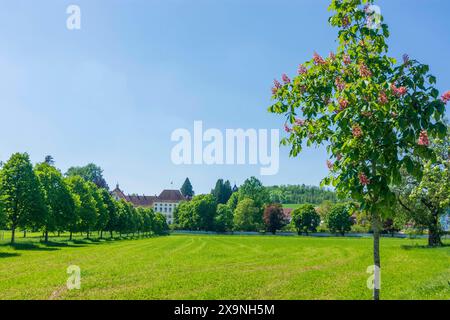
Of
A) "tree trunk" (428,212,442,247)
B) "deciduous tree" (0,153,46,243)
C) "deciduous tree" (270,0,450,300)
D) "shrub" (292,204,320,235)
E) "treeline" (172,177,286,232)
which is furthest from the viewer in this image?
"treeline" (172,177,286,232)

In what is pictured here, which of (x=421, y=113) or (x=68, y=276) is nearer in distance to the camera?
(x=421, y=113)

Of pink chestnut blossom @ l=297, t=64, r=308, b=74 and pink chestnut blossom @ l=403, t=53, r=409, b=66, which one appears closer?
pink chestnut blossom @ l=403, t=53, r=409, b=66

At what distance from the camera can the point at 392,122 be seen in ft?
25.1

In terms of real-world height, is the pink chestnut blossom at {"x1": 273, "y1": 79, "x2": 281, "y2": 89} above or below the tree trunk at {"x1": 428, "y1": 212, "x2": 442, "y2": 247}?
above

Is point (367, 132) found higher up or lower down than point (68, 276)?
higher up

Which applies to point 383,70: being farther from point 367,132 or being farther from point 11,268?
point 11,268

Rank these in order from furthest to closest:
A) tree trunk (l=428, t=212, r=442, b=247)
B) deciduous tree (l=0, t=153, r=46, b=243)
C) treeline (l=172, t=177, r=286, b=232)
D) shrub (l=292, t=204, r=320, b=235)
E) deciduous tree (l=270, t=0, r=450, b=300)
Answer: treeline (l=172, t=177, r=286, b=232) → shrub (l=292, t=204, r=320, b=235) → tree trunk (l=428, t=212, r=442, b=247) → deciduous tree (l=0, t=153, r=46, b=243) → deciduous tree (l=270, t=0, r=450, b=300)

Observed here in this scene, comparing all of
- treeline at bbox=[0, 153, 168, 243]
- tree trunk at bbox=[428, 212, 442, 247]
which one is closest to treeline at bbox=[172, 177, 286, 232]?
treeline at bbox=[0, 153, 168, 243]

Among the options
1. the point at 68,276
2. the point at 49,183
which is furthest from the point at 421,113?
the point at 49,183

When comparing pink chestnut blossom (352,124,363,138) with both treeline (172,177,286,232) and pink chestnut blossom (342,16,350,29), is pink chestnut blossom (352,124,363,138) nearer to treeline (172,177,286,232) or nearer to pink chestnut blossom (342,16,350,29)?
pink chestnut blossom (342,16,350,29)

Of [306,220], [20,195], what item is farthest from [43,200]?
[306,220]
